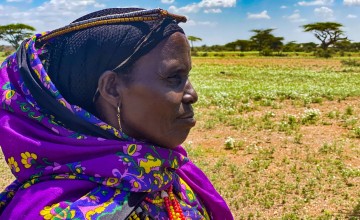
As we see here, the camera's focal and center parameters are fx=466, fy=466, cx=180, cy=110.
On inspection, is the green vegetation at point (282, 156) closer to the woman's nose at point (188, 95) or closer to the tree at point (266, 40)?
the woman's nose at point (188, 95)

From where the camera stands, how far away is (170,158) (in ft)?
4.26

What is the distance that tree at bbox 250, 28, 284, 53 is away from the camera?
59.6 m

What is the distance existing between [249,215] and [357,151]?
3069 millimetres

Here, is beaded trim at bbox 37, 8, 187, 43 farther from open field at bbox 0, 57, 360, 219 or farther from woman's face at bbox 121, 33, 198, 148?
open field at bbox 0, 57, 360, 219

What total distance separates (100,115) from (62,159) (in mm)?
156

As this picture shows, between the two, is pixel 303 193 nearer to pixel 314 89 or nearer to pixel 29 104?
pixel 29 104

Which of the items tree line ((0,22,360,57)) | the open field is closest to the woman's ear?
the open field

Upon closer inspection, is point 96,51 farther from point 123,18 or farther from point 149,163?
point 149,163

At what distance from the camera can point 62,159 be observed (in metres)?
1.23

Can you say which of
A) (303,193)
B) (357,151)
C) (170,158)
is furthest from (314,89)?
(170,158)

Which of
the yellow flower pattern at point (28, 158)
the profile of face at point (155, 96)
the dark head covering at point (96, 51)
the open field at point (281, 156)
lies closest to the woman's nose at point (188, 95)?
the profile of face at point (155, 96)

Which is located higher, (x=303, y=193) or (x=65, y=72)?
(x=65, y=72)

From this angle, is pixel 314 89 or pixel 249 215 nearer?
pixel 249 215

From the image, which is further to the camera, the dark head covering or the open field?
the open field
